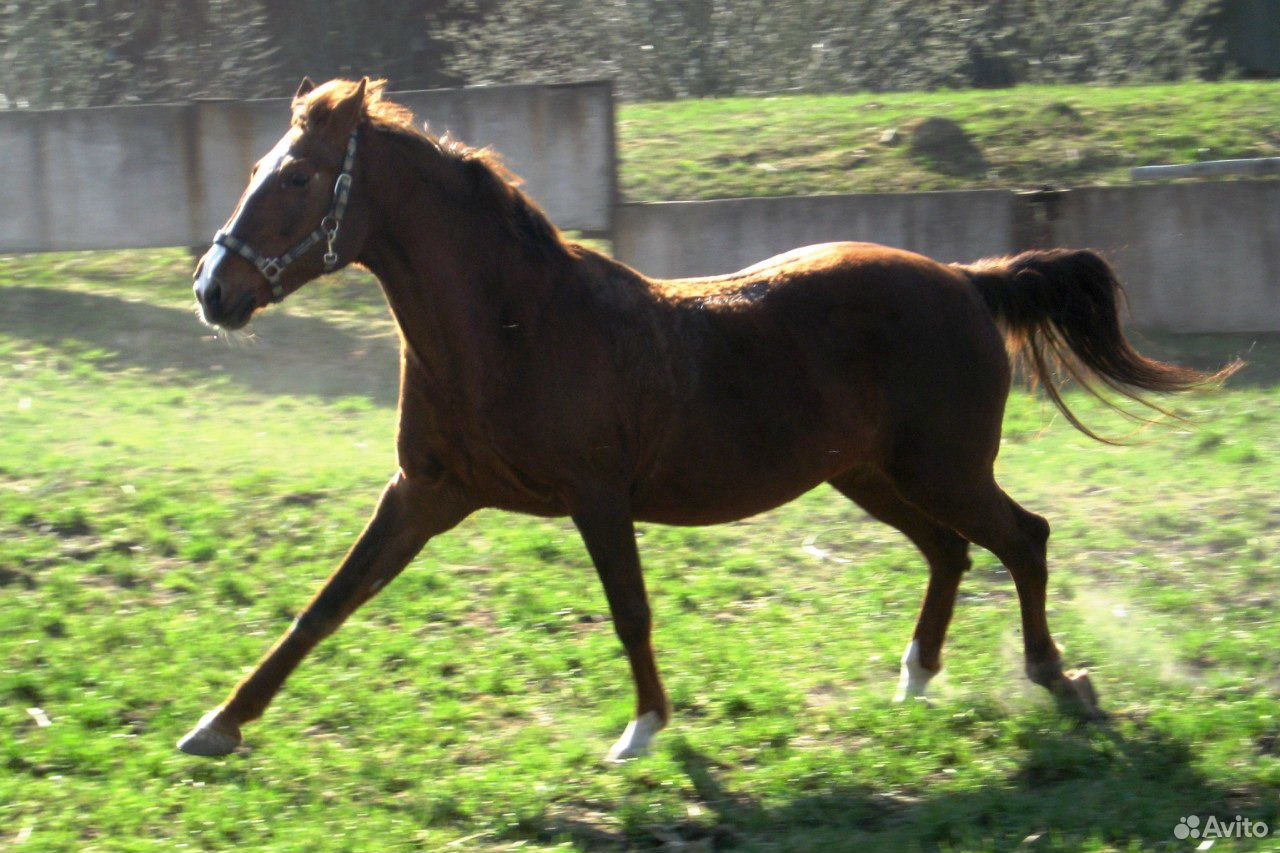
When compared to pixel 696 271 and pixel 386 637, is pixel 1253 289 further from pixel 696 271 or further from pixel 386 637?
pixel 386 637

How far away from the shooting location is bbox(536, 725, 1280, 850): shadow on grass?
14.1 feet

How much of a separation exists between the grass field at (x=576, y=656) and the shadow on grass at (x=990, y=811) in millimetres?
12

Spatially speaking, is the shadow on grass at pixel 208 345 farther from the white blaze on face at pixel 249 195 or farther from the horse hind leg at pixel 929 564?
the white blaze on face at pixel 249 195

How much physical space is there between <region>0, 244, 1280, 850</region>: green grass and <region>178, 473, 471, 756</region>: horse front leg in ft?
0.61

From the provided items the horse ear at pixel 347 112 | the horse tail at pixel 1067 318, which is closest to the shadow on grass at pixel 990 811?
the horse tail at pixel 1067 318

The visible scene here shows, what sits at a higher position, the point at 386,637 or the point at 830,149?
the point at 830,149

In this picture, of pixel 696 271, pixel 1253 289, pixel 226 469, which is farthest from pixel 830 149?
pixel 226 469

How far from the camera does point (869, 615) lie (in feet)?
21.1

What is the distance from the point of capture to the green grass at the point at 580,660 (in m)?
4.54

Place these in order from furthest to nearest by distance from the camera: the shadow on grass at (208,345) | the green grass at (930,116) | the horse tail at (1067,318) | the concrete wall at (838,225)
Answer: the green grass at (930,116)
the concrete wall at (838,225)
the shadow on grass at (208,345)
the horse tail at (1067,318)

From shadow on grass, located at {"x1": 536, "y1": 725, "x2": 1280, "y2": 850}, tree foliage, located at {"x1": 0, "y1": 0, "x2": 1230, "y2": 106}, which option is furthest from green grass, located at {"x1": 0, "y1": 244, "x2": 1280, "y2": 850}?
tree foliage, located at {"x1": 0, "y1": 0, "x2": 1230, "y2": 106}

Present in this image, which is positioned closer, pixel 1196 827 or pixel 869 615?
pixel 1196 827

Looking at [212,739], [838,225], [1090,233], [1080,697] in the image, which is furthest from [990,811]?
[1090,233]

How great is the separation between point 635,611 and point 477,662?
116 cm
